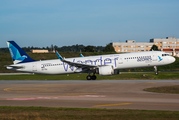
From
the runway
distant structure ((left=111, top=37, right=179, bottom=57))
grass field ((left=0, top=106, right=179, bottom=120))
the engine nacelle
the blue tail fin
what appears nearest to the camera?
grass field ((left=0, top=106, right=179, bottom=120))

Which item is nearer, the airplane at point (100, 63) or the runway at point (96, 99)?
the runway at point (96, 99)

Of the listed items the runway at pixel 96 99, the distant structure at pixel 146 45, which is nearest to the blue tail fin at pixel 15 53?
the runway at pixel 96 99

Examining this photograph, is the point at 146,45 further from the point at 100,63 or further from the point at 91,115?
the point at 91,115

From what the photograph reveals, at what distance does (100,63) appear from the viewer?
36.8m

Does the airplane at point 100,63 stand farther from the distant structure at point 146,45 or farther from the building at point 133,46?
the distant structure at point 146,45

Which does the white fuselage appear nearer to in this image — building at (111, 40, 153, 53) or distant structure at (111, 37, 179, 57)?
building at (111, 40, 153, 53)

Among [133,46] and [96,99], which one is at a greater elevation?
[133,46]

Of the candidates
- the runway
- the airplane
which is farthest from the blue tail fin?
the runway

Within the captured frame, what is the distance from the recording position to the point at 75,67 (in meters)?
37.7

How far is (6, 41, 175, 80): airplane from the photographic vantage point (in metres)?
35.9

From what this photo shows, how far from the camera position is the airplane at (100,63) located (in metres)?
35.9

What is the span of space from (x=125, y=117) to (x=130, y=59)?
82.7 feet

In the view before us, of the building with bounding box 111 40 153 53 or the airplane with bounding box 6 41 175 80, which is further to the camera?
the building with bounding box 111 40 153 53

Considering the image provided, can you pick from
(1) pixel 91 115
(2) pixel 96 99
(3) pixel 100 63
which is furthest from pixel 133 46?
(1) pixel 91 115
